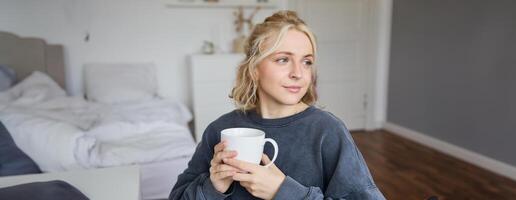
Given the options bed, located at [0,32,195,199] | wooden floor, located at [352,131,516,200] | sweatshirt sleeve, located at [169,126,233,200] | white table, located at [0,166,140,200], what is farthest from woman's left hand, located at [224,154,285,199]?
wooden floor, located at [352,131,516,200]

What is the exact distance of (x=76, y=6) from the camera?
3.22 m

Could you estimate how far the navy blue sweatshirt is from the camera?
2.43ft

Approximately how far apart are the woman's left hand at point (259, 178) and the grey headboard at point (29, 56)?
9.69 ft

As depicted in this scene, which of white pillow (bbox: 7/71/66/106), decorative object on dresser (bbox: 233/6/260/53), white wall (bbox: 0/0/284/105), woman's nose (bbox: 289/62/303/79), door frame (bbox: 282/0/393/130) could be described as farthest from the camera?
door frame (bbox: 282/0/393/130)

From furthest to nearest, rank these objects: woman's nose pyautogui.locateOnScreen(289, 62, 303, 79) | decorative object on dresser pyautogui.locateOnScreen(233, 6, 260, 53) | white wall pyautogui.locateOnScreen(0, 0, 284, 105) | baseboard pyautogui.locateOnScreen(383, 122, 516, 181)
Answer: decorative object on dresser pyautogui.locateOnScreen(233, 6, 260, 53)
white wall pyautogui.locateOnScreen(0, 0, 284, 105)
baseboard pyautogui.locateOnScreen(383, 122, 516, 181)
woman's nose pyautogui.locateOnScreen(289, 62, 303, 79)

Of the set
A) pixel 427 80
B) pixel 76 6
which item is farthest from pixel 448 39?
pixel 76 6

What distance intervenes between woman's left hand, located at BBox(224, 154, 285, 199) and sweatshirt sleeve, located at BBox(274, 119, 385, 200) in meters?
0.01

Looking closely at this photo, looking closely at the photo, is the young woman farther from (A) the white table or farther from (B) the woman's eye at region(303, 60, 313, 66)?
(A) the white table

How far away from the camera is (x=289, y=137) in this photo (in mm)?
831

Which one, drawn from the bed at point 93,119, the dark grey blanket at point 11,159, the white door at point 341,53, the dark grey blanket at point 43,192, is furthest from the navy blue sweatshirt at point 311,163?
the white door at point 341,53

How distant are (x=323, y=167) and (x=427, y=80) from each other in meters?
3.11

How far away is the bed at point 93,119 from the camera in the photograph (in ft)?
5.78

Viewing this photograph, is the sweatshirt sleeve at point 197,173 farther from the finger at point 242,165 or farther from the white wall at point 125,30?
the white wall at point 125,30

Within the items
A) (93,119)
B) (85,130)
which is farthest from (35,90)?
(85,130)
